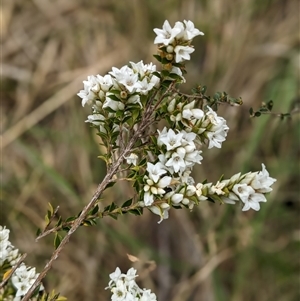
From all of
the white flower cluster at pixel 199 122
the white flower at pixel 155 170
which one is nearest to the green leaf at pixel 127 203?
the white flower at pixel 155 170

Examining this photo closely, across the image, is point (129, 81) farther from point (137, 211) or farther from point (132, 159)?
point (137, 211)

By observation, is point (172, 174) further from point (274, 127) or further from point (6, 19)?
point (6, 19)

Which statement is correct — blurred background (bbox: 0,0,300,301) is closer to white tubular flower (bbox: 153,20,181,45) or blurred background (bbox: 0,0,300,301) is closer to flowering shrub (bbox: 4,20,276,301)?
flowering shrub (bbox: 4,20,276,301)

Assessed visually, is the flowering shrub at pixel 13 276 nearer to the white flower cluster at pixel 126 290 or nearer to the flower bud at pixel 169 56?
the white flower cluster at pixel 126 290

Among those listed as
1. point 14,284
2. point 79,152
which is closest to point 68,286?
point 79,152

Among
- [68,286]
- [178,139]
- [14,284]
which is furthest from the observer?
[68,286]

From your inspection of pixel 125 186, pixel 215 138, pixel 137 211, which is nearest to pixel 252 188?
pixel 215 138

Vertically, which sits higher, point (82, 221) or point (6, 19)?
point (6, 19)

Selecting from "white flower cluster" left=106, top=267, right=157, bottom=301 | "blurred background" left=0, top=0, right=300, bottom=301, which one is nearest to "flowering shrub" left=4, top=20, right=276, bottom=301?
"white flower cluster" left=106, top=267, right=157, bottom=301
